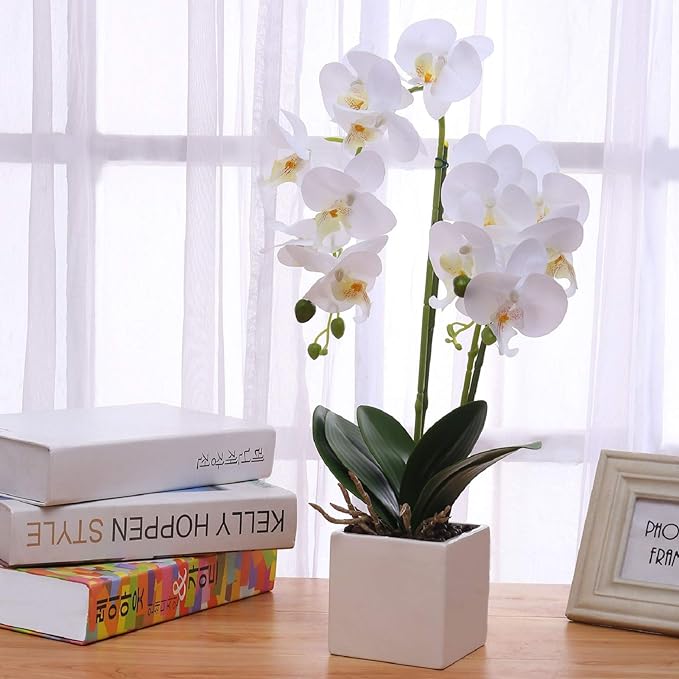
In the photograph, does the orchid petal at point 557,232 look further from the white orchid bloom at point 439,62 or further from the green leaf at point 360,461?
the green leaf at point 360,461

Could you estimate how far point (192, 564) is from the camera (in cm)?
84

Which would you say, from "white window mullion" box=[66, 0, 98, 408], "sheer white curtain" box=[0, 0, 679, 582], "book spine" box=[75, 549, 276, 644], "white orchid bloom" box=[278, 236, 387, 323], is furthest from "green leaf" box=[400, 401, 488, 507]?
"white window mullion" box=[66, 0, 98, 408]

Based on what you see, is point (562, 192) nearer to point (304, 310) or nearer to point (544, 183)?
point (544, 183)

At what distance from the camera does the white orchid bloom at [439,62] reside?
712 millimetres

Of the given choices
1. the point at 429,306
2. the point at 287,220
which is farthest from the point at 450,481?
the point at 287,220

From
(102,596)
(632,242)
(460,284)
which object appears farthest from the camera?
(632,242)

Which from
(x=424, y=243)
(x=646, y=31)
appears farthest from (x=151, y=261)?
(x=646, y=31)

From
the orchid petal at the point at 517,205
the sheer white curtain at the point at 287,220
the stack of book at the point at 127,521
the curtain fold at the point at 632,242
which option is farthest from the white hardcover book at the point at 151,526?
the curtain fold at the point at 632,242

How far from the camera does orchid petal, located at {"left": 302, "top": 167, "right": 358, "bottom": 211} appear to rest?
69 centimetres

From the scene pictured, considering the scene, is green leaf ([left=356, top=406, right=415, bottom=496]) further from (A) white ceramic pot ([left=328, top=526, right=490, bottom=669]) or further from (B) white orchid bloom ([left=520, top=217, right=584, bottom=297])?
(B) white orchid bloom ([left=520, top=217, right=584, bottom=297])

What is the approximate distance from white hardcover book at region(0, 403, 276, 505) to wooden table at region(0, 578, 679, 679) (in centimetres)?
11

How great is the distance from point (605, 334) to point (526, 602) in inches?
28.7

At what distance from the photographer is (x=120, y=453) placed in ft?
2.68

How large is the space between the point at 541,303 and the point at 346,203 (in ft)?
0.49
